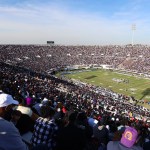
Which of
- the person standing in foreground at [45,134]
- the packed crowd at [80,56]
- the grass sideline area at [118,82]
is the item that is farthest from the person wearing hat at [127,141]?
the packed crowd at [80,56]

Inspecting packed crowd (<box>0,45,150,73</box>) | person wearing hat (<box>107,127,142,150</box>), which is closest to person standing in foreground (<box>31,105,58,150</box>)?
person wearing hat (<box>107,127,142,150</box>)

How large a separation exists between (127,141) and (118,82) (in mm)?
61730

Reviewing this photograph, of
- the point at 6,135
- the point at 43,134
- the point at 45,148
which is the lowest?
the point at 43,134

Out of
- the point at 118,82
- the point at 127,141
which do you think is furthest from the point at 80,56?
the point at 127,141

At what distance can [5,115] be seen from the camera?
4477mm

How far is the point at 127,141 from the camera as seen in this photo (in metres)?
4.49

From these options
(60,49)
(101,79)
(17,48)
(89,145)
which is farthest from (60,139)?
(60,49)

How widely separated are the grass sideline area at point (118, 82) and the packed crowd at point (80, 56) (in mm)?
8040

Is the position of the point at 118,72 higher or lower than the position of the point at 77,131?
lower

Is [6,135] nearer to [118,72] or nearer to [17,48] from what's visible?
[118,72]

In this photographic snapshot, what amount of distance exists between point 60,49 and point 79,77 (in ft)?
140

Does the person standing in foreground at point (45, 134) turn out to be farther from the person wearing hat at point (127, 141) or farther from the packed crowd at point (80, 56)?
the packed crowd at point (80, 56)

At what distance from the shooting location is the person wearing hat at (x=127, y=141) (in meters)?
4.43

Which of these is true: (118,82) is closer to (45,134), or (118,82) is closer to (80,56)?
(80,56)
